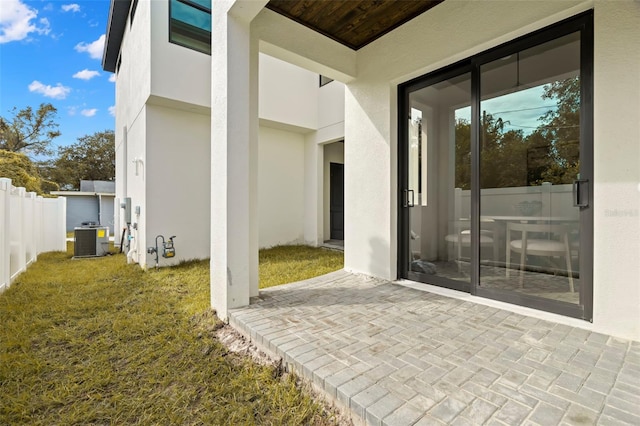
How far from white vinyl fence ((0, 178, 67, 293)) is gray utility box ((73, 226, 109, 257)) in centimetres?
79

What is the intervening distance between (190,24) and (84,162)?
22223 millimetres

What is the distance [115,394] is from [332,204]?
7675 millimetres

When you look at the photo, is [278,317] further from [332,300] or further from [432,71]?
[432,71]

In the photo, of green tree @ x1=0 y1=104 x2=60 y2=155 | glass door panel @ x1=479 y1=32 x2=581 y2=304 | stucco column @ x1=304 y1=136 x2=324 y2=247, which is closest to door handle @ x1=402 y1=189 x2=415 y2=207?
glass door panel @ x1=479 y1=32 x2=581 y2=304

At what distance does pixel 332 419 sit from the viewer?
1.59m

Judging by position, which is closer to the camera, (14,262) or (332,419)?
(332,419)

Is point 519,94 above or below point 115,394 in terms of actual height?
above

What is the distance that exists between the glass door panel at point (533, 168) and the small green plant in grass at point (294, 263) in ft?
8.62

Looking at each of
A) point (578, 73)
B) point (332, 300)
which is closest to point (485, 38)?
point (578, 73)

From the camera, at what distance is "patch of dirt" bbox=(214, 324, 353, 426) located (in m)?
1.60

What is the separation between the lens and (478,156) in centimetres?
311

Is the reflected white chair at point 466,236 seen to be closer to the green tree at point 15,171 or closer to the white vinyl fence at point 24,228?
the white vinyl fence at point 24,228

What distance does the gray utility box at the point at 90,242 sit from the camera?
24.4 ft

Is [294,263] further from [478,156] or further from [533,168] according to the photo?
[533,168]
